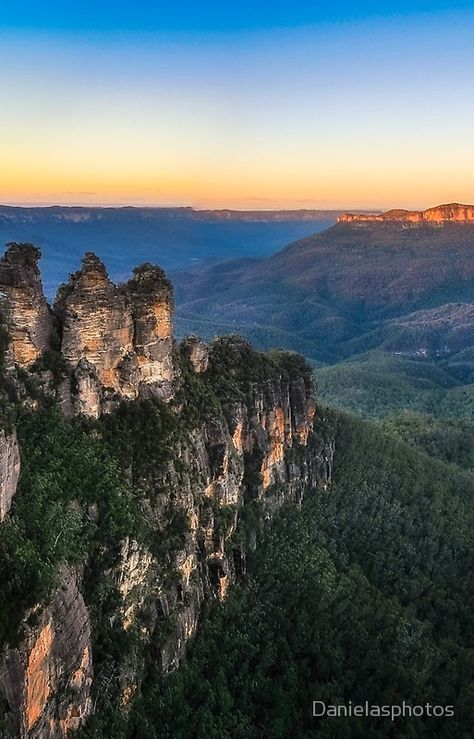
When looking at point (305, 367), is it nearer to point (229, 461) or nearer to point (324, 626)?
point (229, 461)

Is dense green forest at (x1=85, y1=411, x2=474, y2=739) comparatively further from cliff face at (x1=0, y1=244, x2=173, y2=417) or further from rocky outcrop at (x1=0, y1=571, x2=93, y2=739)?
cliff face at (x1=0, y1=244, x2=173, y2=417)

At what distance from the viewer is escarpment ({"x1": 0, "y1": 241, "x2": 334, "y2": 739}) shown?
82.4 feet

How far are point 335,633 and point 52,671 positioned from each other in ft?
73.7

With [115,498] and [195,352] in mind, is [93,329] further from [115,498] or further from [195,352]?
[195,352]

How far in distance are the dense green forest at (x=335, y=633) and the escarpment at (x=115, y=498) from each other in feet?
6.45

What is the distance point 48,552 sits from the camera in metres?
25.4

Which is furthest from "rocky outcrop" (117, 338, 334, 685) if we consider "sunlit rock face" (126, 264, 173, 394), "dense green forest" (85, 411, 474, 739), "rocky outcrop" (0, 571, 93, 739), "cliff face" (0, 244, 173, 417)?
"cliff face" (0, 244, 173, 417)

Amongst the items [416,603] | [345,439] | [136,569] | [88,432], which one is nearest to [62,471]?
[88,432]

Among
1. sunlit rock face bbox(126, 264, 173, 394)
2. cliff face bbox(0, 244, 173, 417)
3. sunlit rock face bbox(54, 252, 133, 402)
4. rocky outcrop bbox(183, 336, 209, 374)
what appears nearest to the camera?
cliff face bbox(0, 244, 173, 417)

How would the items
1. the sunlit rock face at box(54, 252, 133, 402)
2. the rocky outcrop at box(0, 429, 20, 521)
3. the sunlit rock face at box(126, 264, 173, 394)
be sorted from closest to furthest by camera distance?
the rocky outcrop at box(0, 429, 20, 521) < the sunlit rock face at box(54, 252, 133, 402) < the sunlit rock face at box(126, 264, 173, 394)

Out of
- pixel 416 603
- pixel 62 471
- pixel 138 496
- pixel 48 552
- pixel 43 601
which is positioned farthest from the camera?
pixel 416 603

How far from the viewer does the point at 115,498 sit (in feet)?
103

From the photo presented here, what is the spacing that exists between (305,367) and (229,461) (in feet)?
58.6

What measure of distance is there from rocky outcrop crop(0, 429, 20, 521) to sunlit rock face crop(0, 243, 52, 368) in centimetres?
603
